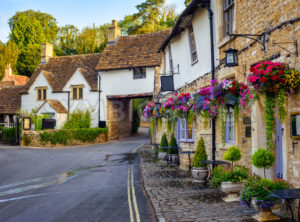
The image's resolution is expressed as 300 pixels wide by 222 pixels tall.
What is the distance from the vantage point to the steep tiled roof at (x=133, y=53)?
28.4m

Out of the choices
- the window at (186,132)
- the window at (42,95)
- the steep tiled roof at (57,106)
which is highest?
the window at (42,95)

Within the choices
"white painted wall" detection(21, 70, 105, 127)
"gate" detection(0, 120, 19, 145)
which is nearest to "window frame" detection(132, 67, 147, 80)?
"white painted wall" detection(21, 70, 105, 127)

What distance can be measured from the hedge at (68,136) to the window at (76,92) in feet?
17.4

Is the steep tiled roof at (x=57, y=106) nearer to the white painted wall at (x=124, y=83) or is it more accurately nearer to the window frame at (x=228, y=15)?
the white painted wall at (x=124, y=83)

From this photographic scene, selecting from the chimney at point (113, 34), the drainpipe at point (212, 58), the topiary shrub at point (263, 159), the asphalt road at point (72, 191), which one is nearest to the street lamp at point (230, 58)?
the drainpipe at point (212, 58)

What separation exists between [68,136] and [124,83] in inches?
301

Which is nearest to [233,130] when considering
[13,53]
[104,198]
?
[104,198]

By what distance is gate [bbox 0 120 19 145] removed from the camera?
84.6ft

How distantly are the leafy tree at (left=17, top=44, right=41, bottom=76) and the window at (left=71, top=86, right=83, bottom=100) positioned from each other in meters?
21.2

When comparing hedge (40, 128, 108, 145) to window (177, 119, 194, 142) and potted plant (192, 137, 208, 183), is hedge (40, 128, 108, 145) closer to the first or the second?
window (177, 119, 194, 142)

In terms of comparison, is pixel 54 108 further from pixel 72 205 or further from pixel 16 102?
pixel 72 205

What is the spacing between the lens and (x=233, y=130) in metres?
9.68

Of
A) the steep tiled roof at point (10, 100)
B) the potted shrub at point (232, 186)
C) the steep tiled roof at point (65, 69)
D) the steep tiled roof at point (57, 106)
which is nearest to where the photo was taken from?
the potted shrub at point (232, 186)

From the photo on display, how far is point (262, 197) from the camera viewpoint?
584cm
